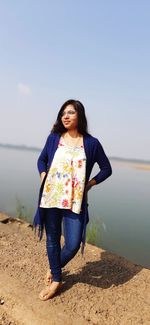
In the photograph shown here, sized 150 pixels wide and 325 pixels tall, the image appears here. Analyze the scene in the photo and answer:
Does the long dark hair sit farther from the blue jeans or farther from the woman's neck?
the blue jeans

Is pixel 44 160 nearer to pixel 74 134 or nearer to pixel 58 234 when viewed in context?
pixel 74 134

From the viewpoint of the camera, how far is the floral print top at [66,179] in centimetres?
284

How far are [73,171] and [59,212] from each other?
42cm

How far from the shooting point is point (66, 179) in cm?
285

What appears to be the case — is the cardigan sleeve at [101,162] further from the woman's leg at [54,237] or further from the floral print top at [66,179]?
the woman's leg at [54,237]

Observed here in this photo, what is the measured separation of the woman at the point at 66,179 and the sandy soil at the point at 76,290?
0.21 metres

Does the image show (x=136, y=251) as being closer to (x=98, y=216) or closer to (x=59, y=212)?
(x=98, y=216)

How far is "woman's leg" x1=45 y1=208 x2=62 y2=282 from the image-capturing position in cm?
297

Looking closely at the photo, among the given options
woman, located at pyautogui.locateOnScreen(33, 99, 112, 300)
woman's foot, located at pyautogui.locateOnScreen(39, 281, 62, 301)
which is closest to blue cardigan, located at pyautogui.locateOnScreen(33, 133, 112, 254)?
woman, located at pyautogui.locateOnScreen(33, 99, 112, 300)

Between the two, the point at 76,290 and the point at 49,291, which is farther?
the point at 76,290

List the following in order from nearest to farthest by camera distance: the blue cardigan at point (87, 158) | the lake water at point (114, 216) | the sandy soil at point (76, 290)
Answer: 1. the sandy soil at point (76, 290)
2. the blue cardigan at point (87, 158)
3. the lake water at point (114, 216)

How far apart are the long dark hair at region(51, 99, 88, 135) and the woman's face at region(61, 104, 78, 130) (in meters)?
0.03

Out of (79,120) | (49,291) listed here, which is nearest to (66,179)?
(79,120)

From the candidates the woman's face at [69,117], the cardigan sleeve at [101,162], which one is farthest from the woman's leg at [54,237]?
the woman's face at [69,117]
